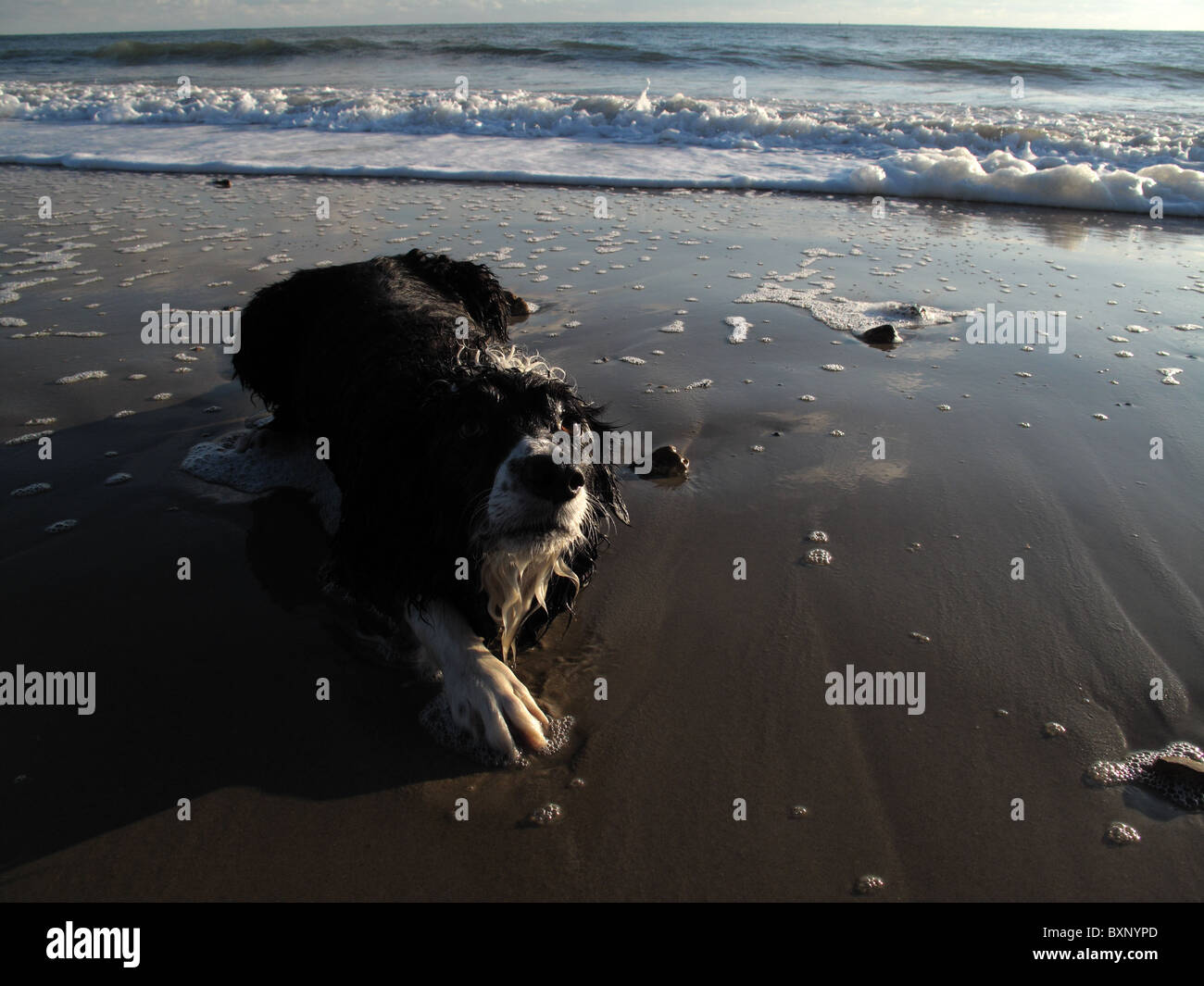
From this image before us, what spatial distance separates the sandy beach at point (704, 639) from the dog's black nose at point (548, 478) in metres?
0.93

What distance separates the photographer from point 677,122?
1733 cm

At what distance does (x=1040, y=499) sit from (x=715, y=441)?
1.74 metres

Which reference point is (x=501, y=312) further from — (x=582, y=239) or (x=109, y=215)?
(x=109, y=215)

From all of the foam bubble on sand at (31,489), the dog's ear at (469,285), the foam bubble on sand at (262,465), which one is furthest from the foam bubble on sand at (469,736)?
the foam bubble on sand at (31,489)

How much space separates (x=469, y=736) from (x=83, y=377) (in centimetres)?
426

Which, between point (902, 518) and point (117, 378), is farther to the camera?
point (117, 378)

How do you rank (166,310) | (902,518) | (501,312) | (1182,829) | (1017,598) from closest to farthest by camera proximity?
(1182,829) → (1017,598) → (902,518) → (501,312) → (166,310)

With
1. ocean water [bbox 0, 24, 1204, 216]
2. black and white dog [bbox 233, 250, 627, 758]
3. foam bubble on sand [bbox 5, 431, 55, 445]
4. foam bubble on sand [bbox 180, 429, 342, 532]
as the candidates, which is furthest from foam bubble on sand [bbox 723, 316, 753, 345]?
ocean water [bbox 0, 24, 1204, 216]

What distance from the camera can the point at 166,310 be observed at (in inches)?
255

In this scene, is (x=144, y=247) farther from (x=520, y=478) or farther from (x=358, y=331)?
(x=520, y=478)

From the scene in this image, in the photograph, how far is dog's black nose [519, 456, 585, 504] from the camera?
8.01ft

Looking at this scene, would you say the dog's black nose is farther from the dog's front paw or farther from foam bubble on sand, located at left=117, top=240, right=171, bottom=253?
foam bubble on sand, located at left=117, top=240, right=171, bottom=253
